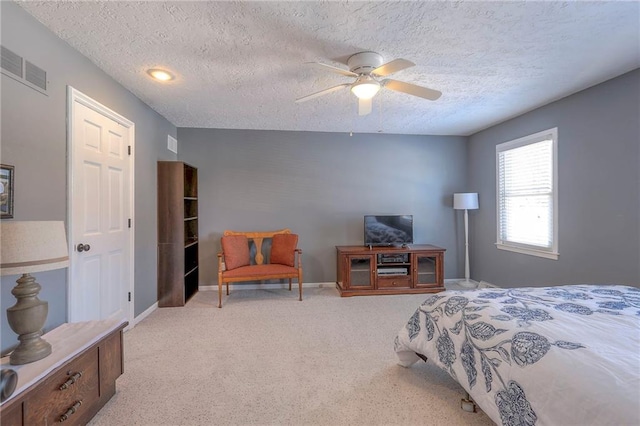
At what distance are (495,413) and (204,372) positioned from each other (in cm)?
189

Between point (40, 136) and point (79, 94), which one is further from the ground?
point (79, 94)

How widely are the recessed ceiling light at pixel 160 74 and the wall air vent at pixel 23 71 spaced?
2.50ft

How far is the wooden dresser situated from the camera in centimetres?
120

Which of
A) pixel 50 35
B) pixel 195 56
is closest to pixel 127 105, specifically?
pixel 50 35

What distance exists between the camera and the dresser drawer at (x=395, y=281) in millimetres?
4016

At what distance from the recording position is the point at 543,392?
3.54ft

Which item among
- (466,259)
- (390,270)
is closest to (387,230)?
(390,270)

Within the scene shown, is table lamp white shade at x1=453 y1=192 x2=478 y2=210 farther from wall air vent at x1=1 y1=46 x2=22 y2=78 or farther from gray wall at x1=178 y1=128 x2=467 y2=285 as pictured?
wall air vent at x1=1 y1=46 x2=22 y2=78

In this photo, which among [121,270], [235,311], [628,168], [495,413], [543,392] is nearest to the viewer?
[543,392]

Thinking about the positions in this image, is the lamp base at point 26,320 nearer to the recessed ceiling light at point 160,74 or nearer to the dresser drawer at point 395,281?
the recessed ceiling light at point 160,74

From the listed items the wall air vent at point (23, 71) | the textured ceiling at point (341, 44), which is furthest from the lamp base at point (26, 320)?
the textured ceiling at point (341, 44)

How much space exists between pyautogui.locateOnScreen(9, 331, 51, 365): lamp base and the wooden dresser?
0.03 metres

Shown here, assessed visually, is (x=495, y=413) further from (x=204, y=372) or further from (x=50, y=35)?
(x=50, y=35)

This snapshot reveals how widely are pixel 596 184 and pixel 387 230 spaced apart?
92.0 inches
